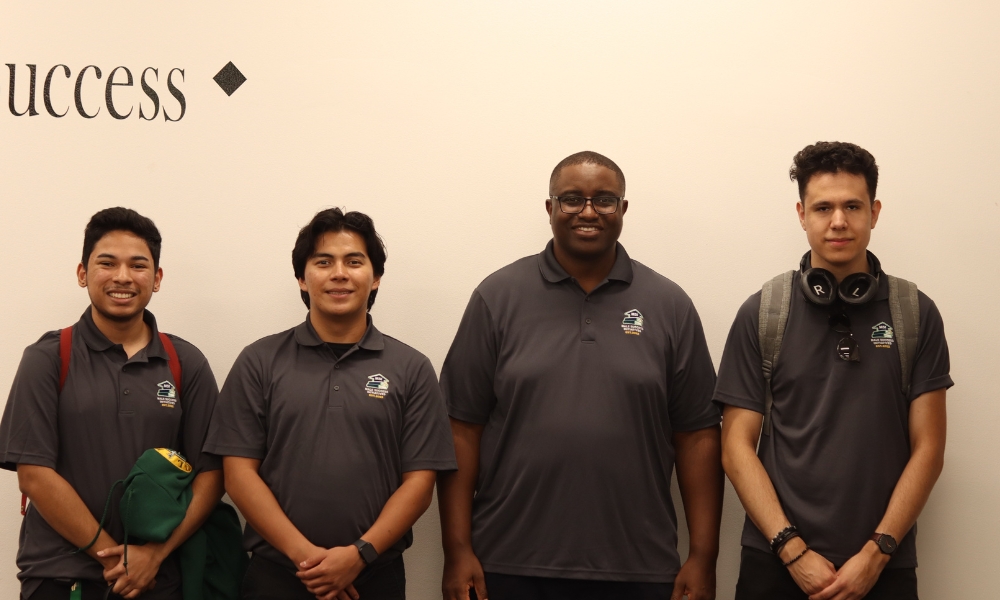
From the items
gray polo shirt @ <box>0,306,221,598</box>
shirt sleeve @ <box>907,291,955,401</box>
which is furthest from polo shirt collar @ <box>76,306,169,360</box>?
shirt sleeve @ <box>907,291,955,401</box>

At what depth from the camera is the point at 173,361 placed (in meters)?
2.53

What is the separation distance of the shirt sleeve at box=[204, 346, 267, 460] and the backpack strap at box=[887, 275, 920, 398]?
1699 millimetres

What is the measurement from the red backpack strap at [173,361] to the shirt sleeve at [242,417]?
0.17m

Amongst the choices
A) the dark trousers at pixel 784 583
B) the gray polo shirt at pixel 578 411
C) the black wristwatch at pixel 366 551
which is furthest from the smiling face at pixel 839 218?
the black wristwatch at pixel 366 551

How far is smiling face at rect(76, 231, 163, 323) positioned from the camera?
2.43 meters

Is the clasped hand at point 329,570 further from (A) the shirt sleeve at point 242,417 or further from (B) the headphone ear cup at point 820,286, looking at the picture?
(B) the headphone ear cup at point 820,286

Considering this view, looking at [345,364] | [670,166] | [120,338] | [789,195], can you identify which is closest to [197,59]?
[120,338]

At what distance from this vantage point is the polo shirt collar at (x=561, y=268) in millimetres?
2533

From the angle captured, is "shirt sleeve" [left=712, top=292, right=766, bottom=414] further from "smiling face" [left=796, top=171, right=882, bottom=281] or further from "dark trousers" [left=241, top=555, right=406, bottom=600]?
"dark trousers" [left=241, top=555, right=406, bottom=600]

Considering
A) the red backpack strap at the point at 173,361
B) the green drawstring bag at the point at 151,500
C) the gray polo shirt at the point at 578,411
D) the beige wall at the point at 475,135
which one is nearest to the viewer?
the green drawstring bag at the point at 151,500

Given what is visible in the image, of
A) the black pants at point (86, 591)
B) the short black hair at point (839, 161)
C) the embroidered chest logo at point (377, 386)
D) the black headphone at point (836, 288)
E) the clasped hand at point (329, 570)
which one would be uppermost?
the short black hair at point (839, 161)

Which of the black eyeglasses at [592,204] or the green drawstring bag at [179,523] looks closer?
the green drawstring bag at [179,523]

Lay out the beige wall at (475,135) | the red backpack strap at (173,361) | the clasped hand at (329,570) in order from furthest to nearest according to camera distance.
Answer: the beige wall at (475,135) < the red backpack strap at (173,361) < the clasped hand at (329,570)

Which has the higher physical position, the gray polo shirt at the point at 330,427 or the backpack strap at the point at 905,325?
the backpack strap at the point at 905,325
